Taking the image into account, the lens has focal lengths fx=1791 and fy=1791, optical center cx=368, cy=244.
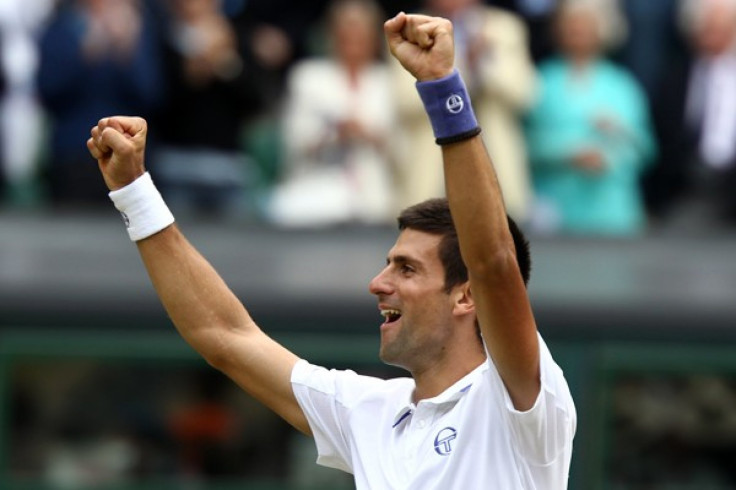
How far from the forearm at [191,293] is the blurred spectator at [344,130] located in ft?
17.0

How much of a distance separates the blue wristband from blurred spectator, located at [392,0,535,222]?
591 cm

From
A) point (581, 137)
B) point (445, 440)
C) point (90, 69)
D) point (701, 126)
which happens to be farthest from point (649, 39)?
point (445, 440)

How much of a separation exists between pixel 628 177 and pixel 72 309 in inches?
138

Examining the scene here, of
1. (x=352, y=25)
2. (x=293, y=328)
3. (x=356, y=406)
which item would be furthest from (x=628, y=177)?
(x=356, y=406)

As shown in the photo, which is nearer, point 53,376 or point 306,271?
point 53,376

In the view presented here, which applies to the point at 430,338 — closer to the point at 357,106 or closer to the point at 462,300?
the point at 462,300

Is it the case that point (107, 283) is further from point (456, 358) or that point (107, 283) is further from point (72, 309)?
point (456, 358)

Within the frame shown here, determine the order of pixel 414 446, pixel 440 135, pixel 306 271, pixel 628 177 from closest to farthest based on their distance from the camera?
pixel 440 135, pixel 414 446, pixel 306 271, pixel 628 177

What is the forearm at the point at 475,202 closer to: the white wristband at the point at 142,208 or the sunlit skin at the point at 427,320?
the sunlit skin at the point at 427,320

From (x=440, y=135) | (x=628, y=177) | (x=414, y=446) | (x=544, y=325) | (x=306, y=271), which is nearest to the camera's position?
(x=440, y=135)

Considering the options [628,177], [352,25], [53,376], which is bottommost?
[53,376]

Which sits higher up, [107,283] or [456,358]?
[456,358]

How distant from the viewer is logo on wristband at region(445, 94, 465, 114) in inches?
164

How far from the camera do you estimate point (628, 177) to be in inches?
420
